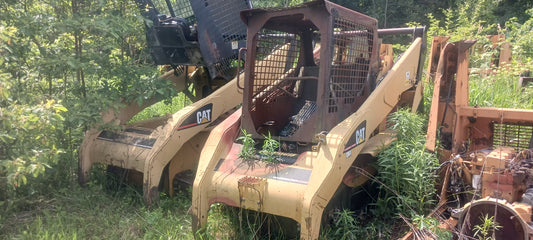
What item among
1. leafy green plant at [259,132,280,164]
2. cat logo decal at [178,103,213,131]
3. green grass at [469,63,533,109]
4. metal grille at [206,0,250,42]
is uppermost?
metal grille at [206,0,250,42]

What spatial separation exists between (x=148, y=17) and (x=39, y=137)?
208 cm

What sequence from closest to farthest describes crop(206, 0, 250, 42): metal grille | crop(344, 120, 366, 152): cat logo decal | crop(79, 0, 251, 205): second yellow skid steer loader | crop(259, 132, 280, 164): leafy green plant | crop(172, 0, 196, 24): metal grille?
crop(344, 120, 366, 152): cat logo decal
crop(259, 132, 280, 164): leafy green plant
crop(79, 0, 251, 205): second yellow skid steer loader
crop(206, 0, 250, 42): metal grille
crop(172, 0, 196, 24): metal grille

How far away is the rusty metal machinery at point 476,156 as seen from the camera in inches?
116

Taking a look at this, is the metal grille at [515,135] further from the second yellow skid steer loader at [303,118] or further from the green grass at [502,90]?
the green grass at [502,90]

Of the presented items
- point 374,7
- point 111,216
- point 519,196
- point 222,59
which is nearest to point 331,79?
point 519,196

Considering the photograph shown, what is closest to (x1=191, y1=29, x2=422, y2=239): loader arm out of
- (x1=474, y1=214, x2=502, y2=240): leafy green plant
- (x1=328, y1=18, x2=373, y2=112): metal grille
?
(x1=328, y1=18, x2=373, y2=112): metal grille

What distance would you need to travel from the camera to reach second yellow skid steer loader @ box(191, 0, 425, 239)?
3227mm

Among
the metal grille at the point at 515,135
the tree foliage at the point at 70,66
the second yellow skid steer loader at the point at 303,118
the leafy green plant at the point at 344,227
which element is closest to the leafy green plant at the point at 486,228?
the leafy green plant at the point at 344,227

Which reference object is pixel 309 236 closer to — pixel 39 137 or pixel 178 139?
pixel 178 139

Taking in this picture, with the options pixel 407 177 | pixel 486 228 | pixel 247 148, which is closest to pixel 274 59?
pixel 247 148

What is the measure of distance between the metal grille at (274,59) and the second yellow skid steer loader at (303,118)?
0.4 inches

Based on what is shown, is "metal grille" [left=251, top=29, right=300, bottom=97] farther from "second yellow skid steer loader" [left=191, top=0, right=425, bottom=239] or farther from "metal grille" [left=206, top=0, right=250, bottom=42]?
"metal grille" [left=206, top=0, right=250, bottom=42]

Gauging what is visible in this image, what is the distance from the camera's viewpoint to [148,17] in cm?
533

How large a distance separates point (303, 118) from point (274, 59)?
2.39ft
